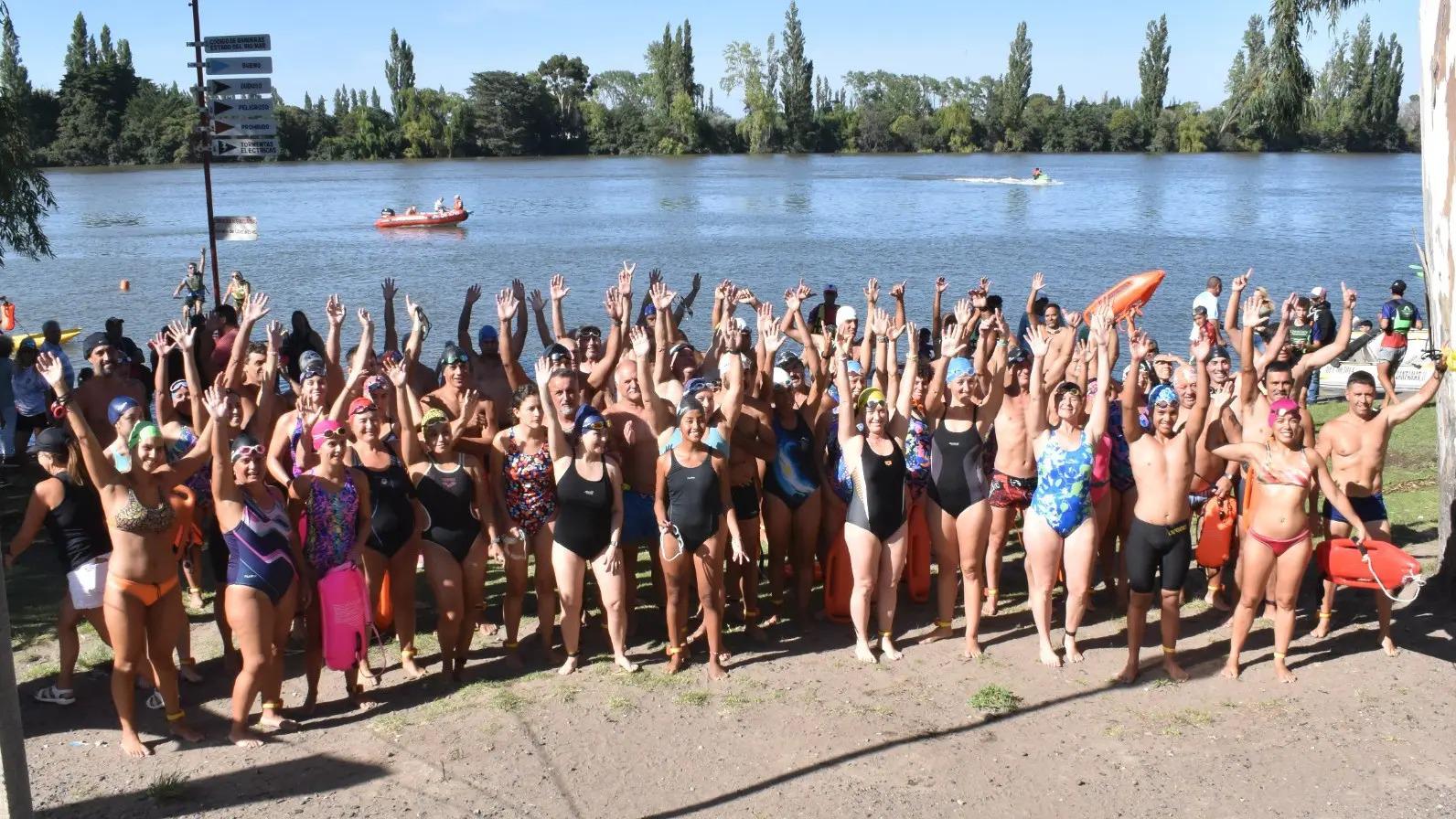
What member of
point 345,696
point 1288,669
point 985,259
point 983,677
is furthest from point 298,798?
point 985,259

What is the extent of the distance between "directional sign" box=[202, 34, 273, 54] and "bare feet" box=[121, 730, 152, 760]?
10010 millimetres

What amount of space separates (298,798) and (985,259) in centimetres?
3560

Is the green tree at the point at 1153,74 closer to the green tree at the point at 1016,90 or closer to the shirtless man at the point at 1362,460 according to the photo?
the green tree at the point at 1016,90

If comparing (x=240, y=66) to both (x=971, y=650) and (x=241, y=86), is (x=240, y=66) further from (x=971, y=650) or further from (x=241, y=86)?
(x=971, y=650)

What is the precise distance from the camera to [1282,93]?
14.8 m

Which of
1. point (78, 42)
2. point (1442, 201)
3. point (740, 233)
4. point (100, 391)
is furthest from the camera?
A: point (78, 42)

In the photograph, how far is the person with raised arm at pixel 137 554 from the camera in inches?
227

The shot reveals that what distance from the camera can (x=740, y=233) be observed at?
46938 mm

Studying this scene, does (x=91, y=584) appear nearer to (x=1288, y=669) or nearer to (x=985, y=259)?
(x=1288, y=669)

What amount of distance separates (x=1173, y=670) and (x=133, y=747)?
5.53 m

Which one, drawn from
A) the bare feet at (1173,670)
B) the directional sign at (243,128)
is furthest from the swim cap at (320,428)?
the directional sign at (243,128)

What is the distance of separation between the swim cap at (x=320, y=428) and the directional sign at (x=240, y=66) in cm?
881

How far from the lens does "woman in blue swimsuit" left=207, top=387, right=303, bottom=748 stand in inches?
229

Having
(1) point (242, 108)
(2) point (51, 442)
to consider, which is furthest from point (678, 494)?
(1) point (242, 108)
